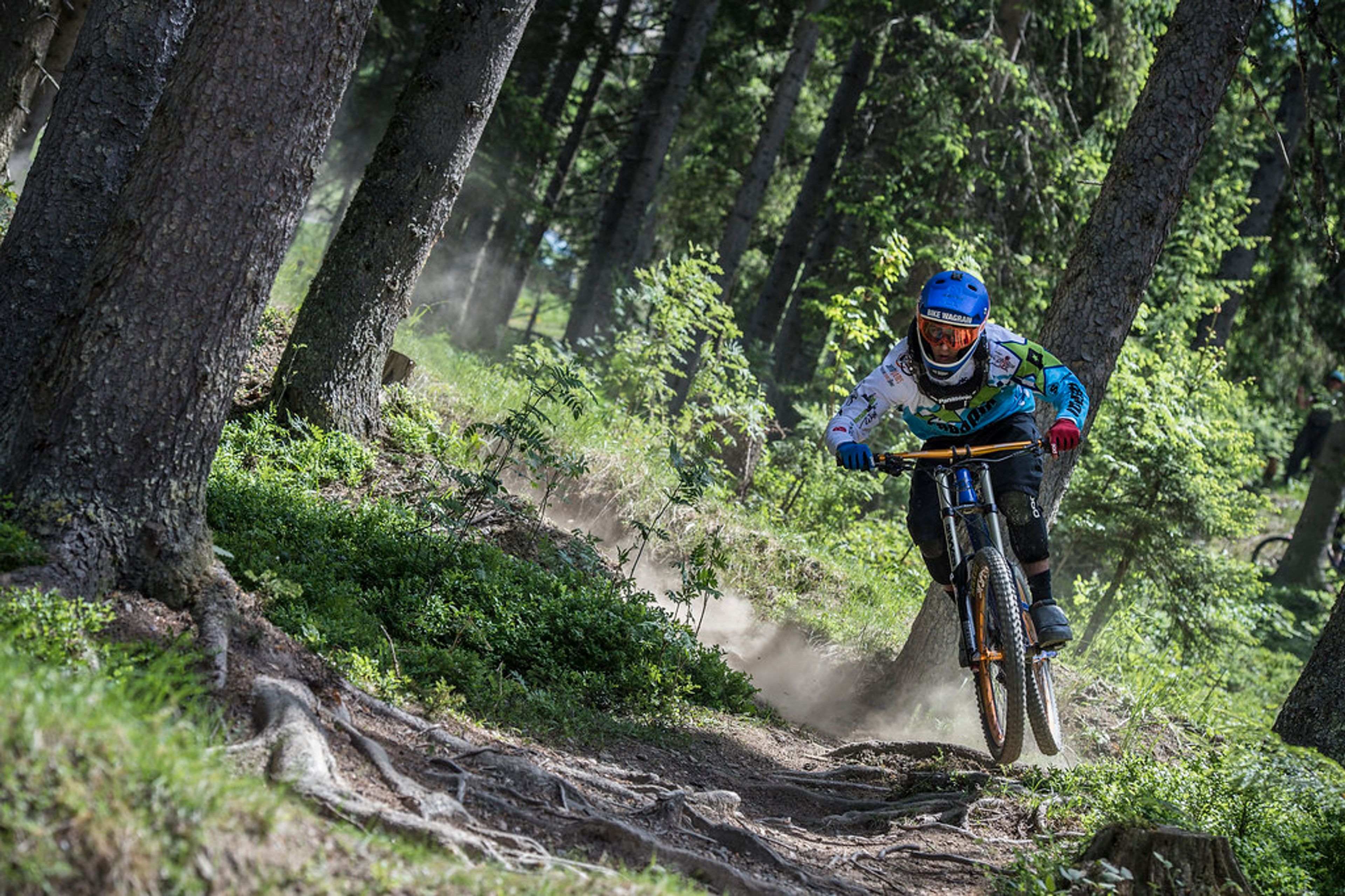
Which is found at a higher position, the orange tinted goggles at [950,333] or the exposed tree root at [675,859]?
the orange tinted goggles at [950,333]

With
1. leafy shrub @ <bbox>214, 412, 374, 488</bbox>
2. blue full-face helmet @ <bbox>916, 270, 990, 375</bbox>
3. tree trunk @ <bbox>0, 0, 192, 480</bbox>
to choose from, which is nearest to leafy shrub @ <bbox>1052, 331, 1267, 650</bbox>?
blue full-face helmet @ <bbox>916, 270, 990, 375</bbox>

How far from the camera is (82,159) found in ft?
20.4

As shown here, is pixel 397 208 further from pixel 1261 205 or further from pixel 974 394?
pixel 1261 205

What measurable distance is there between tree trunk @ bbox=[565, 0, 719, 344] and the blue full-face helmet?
9911 mm

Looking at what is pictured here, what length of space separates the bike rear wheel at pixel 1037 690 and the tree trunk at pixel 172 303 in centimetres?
446

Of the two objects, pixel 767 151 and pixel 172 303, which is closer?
pixel 172 303

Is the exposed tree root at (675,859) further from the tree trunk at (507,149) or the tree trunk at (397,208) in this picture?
the tree trunk at (507,149)

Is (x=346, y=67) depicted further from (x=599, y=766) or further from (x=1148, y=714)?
(x=1148, y=714)

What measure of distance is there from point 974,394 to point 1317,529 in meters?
18.2

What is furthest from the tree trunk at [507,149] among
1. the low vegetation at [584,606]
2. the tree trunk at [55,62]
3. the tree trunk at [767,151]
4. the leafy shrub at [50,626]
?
the leafy shrub at [50,626]

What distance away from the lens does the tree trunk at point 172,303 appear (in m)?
4.39

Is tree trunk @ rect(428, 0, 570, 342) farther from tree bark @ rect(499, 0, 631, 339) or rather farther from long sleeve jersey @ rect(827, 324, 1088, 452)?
long sleeve jersey @ rect(827, 324, 1088, 452)

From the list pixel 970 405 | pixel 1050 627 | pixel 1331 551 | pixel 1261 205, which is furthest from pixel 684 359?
pixel 1331 551

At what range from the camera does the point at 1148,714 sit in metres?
8.39
